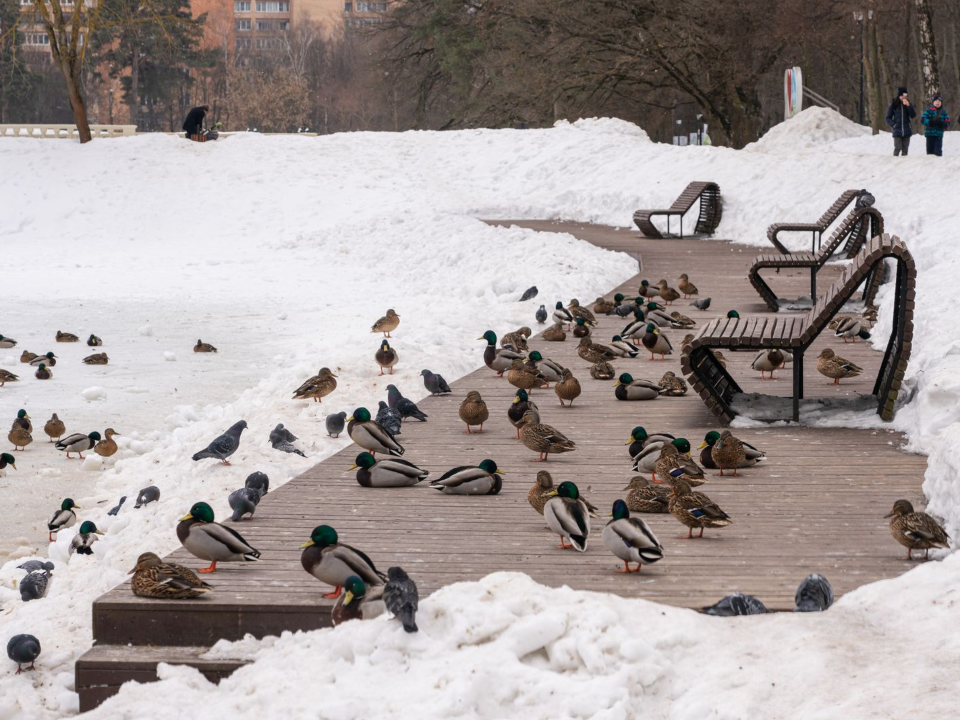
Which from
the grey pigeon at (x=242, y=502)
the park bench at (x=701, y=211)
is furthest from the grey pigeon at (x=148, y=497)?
the park bench at (x=701, y=211)

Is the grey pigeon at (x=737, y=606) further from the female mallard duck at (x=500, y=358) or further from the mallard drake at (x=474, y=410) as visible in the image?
the female mallard duck at (x=500, y=358)

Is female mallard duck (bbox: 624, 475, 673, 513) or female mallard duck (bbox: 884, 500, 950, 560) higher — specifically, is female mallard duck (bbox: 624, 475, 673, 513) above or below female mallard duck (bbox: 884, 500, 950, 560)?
below

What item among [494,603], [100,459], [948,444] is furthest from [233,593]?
[100,459]

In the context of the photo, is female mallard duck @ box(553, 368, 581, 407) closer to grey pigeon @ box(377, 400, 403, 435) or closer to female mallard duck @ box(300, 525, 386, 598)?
grey pigeon @ box(377, 400, 403, 435)

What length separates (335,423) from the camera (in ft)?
35.5

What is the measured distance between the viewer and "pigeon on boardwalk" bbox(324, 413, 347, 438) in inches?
425

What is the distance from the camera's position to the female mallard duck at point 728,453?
8383mm

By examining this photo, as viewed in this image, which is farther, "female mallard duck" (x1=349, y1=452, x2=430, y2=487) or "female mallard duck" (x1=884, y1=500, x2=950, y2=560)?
"female mallard duck" (x1=349, y1=452, x2=430, y2=487)

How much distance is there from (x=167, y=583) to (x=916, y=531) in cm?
372

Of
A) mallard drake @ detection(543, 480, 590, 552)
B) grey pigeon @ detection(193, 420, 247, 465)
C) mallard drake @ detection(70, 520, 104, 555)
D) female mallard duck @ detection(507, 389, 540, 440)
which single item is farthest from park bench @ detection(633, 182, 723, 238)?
mallard drake @ detection(543, 480, 590, 552)

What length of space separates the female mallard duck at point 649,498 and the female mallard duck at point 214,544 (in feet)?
→ 7.63

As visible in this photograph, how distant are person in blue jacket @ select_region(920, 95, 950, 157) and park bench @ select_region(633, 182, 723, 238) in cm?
503

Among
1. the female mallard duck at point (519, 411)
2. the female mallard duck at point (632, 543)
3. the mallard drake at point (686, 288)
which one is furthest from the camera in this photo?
the mallard drake at point (686, 288)

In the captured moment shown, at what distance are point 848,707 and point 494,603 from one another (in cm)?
155
